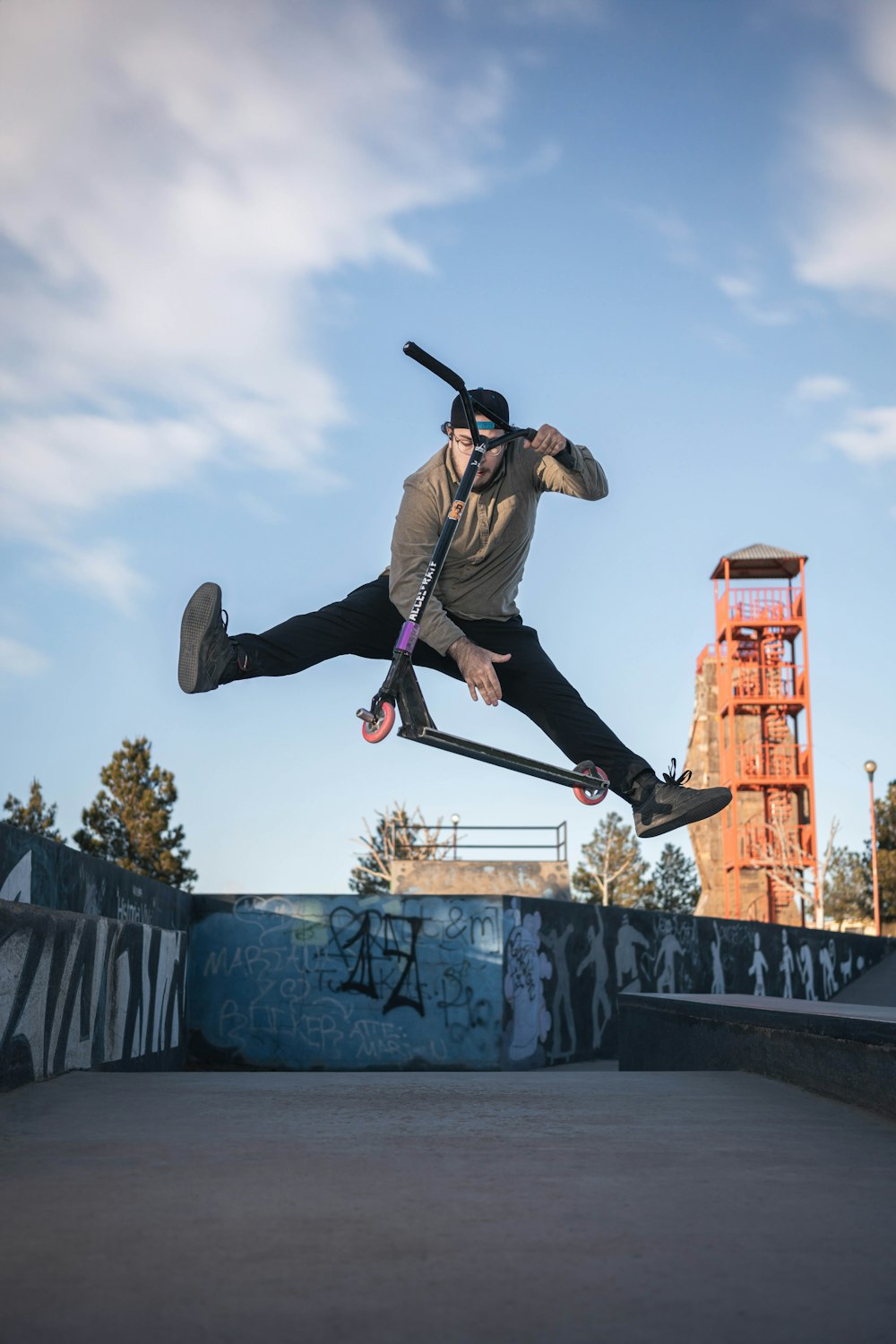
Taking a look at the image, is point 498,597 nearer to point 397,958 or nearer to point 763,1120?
point 763,1120

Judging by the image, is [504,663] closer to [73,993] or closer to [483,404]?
[483,404]

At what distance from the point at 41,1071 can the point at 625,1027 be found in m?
5.87

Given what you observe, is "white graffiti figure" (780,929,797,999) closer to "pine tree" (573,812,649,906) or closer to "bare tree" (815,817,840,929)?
"bare tree" (815,817,840,929)

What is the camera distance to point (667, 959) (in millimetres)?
20531

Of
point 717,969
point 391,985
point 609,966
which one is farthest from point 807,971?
point 391,985

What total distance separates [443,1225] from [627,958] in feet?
59.9

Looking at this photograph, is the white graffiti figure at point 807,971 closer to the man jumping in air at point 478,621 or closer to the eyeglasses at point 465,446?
the man jumping in air at point 478,621

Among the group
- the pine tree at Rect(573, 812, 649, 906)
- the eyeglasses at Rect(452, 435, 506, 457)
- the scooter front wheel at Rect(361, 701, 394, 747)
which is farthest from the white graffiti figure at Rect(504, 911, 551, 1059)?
the pine tree at Rect(573, 812, 649, 906)

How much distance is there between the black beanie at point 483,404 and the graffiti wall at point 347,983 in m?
13.4

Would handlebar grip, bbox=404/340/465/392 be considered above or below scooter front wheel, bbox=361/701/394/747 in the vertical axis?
above

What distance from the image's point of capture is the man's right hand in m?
4.77

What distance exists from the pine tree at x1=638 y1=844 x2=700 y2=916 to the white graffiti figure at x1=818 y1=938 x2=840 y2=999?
2025 inches

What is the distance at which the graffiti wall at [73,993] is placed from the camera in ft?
14.7

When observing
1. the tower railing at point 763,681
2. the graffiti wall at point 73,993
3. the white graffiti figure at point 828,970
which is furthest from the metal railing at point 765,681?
the graffiti wall at point 73,993
